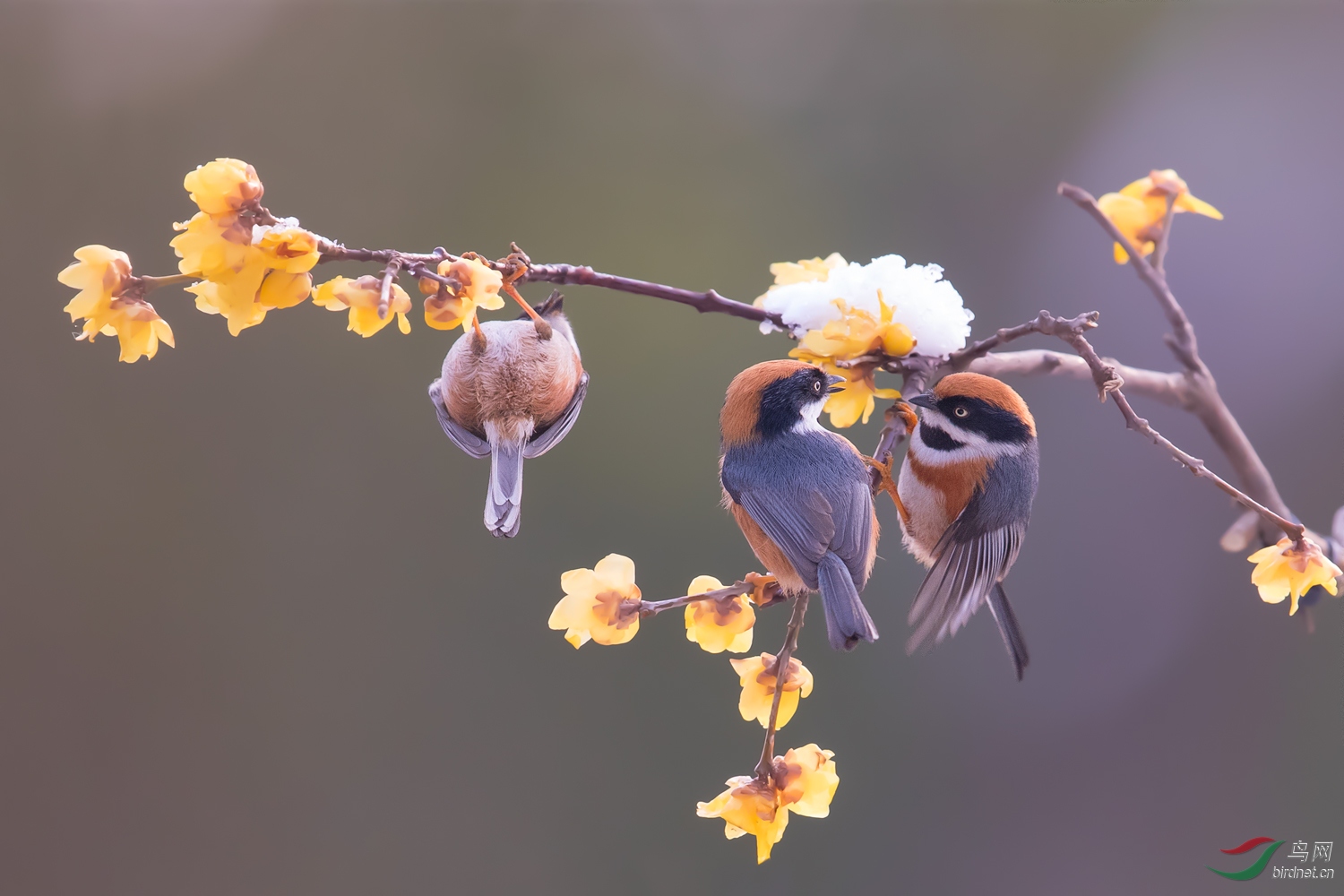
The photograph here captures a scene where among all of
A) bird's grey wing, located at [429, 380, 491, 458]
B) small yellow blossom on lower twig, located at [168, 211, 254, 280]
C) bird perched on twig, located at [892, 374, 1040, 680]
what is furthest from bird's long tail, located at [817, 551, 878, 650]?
small yellow blossom on lower twig, located at [168, 211, 254, 280]

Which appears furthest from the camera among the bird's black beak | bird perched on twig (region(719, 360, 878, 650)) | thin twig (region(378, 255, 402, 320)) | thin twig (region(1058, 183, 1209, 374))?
thin twig (region(1058, 183, 1209, 374))

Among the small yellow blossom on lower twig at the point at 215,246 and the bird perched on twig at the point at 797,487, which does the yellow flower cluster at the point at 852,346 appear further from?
the small yellow blossom on lower twig at the point at 215,246

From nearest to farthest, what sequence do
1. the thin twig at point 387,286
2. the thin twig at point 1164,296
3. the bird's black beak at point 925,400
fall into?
1. the thin twig at point 387,286
2. the bird's black beak at point 925,400
3. the thin twig at point 1164,296

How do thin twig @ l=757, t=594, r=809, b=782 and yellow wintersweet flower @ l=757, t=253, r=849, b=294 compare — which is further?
yellow wintersweet flower @ l=757, t=253, r=849, b=294

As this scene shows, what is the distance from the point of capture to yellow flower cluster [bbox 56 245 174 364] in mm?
648

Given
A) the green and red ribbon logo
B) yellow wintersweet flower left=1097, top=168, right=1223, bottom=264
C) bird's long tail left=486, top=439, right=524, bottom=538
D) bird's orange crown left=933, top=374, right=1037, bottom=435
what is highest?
yellow wintersweet flower left=1097, top=168, right=1223, bottom=264

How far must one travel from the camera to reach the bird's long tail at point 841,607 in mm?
621

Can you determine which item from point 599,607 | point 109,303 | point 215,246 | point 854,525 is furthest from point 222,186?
point 854,525

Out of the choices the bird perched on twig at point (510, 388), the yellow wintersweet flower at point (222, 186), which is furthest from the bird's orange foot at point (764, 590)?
the yellow wintersweet flower at point (222, 186)

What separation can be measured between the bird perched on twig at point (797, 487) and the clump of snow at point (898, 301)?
5 centimetres

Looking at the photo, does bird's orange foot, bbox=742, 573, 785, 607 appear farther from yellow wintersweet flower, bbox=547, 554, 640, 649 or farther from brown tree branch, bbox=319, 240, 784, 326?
brown tree branch, bbox=319, 240, 784, 326

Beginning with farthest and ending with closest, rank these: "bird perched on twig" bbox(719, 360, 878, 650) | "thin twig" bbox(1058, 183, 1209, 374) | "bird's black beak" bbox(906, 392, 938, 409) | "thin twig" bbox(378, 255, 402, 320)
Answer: "thin twig" bbox(1058, 183, 1209, 374) → "bird's black beak" bbox(906, 392, 938, 409) → "bird perched on twig" bbox(719, 360, 878, 650) → "thin twig" bbox(378, 255, 402, 320)

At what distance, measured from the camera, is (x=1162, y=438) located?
648 millimetres

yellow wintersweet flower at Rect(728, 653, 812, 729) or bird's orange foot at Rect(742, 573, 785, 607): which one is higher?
bird's orange foot at Rect(742, 573, 785, 607)
